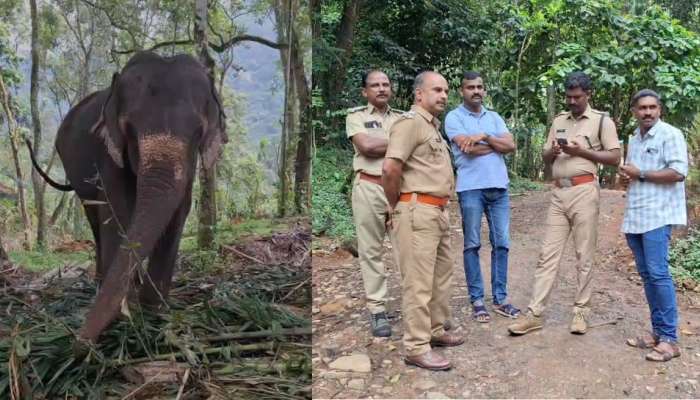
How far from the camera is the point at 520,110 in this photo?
7.50 m

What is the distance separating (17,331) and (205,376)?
1.84 ft

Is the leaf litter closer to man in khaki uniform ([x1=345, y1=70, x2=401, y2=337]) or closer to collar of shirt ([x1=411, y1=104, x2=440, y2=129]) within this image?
man in khaki uniform ([x1=345, y1=70, x2=401, y2=337])

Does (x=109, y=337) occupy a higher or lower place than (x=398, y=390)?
higher

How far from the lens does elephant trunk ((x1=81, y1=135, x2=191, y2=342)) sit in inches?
72.8

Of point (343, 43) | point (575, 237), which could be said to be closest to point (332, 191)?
point (343, 43)

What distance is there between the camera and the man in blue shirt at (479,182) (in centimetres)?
299

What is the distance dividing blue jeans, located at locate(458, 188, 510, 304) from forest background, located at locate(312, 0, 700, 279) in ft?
3.64

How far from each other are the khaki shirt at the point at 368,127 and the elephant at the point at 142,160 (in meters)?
0.65

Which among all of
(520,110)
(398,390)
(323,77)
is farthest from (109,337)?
(520,110)

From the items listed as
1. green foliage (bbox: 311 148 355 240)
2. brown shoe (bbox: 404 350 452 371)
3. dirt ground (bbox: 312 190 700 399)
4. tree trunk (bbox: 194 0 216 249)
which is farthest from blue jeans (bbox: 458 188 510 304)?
green foliage (bbox: 311 148 355 240)

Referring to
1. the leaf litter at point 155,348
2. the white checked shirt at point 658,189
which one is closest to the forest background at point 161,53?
the leaf litter at point 155,348

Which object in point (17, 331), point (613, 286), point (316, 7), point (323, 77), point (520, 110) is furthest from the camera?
point (520, 110)

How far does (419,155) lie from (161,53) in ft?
3.57

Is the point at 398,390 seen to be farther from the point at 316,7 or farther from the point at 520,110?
the point at 520,110
